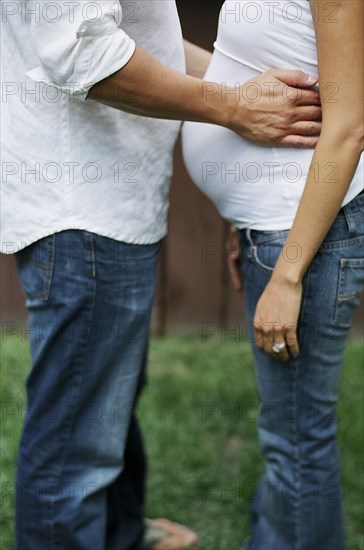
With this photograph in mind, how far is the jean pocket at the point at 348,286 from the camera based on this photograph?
4.79 ft

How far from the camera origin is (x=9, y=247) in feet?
4.95

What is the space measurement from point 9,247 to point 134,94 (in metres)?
0.37

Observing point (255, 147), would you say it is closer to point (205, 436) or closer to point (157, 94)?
point (157, 94)

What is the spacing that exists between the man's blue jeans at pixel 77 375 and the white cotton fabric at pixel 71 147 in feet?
0.14

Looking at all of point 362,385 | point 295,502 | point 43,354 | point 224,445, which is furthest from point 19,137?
point 362,385

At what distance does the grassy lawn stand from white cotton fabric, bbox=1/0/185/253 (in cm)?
97

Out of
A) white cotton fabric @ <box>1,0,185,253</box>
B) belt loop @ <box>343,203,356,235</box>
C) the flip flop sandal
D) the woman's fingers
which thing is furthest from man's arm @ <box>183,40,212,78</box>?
the flip flop sandal

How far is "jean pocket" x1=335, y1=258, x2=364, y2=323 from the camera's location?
1460 millimetres

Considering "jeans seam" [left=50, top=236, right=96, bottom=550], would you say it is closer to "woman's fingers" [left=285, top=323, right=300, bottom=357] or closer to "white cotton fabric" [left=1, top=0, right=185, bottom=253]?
"white cotton fabric" [left=1, top=0, right=185, bottom=253]

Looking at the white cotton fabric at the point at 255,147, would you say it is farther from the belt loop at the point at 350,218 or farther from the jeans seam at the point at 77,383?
the jeans seam at the point at 77,383

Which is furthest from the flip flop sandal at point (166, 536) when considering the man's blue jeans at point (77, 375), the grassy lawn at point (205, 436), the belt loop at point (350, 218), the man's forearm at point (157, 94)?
the man's forearm at point (157, 94)

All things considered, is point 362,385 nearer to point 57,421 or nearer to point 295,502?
point 295,502

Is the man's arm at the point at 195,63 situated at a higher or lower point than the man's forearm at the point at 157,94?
higher

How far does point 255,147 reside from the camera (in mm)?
1488
